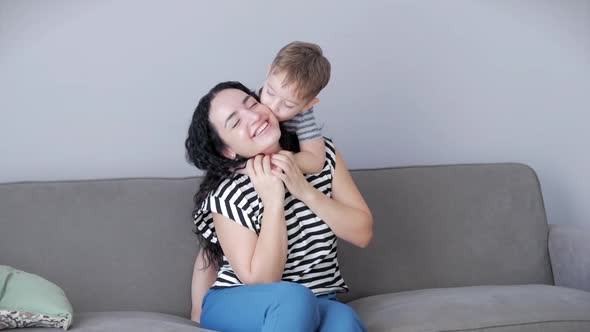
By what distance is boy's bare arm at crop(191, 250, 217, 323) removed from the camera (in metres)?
2.36

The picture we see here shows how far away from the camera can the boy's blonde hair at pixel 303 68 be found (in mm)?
2096

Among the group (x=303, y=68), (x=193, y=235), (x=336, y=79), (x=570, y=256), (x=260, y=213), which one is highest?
(x=303, y=68)

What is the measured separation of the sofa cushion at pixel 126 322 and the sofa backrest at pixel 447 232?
0.67 meters

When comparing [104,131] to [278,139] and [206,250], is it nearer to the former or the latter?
[206,250]

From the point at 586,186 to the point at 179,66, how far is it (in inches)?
70.6

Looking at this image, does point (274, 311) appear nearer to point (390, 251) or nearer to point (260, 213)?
point (260, 213)

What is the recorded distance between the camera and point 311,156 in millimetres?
2211

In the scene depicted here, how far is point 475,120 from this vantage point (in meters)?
3.27

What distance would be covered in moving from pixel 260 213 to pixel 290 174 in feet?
0.44

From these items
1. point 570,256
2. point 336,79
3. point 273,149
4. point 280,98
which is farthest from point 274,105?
point 570,256

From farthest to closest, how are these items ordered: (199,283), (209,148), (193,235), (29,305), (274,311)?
(193,235)
(199,283)
(209,148)
(29,305)
(274,311)

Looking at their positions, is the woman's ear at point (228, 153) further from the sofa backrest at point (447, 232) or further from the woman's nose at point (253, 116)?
the sofa backrest at point (447, 232)

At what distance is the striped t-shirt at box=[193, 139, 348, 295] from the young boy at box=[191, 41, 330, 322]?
0.13 m

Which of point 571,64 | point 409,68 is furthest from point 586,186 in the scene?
point 409,68
